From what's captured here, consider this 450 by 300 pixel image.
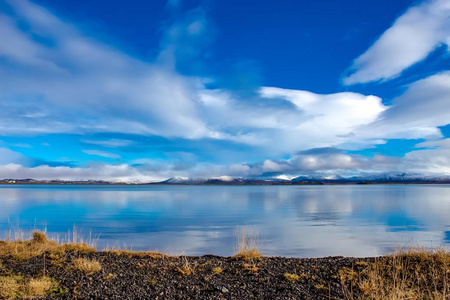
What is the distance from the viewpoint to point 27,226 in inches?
1016

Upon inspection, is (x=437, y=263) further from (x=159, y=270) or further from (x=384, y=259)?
(x=159, y=270)

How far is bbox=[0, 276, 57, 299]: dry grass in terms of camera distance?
7.16 meters

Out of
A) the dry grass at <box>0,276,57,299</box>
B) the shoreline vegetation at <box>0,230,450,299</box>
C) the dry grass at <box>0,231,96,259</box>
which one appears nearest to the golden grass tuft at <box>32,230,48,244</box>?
the dry grass at <box>0,231,96,259</box>

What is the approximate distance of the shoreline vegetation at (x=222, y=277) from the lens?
7457mm

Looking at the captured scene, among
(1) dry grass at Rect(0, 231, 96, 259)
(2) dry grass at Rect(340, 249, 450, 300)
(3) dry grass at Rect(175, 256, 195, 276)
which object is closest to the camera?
(2) dry grass at Rect(340, 249, 450, 300)

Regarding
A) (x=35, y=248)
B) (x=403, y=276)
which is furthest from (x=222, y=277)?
(x=35, y=248)

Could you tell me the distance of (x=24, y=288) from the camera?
24.5ft

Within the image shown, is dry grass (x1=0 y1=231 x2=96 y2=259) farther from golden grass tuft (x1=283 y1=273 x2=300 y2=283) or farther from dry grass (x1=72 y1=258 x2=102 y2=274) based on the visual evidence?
golden grass tuft (x1=283 y1=273 x2=300 y2=283)

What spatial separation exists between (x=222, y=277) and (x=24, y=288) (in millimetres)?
4545

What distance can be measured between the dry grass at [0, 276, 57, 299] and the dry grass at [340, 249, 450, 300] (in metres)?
6.66

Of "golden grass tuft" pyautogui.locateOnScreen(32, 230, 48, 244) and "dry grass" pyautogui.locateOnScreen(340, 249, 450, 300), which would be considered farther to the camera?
"golden grass tuft" pyautogui.locateOnScreen(32, 230, 48, 244)

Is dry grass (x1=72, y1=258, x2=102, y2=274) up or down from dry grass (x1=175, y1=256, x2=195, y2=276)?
up

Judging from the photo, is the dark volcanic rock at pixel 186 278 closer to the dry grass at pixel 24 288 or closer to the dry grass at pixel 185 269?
the dry grass at pixel 185 269

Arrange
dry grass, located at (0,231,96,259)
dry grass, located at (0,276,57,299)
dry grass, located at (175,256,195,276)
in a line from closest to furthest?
dry grass, located at (0,276,57,299) < dry grass, located at (175,256,195,276) < dry grass, located at (0,231,96,259)
